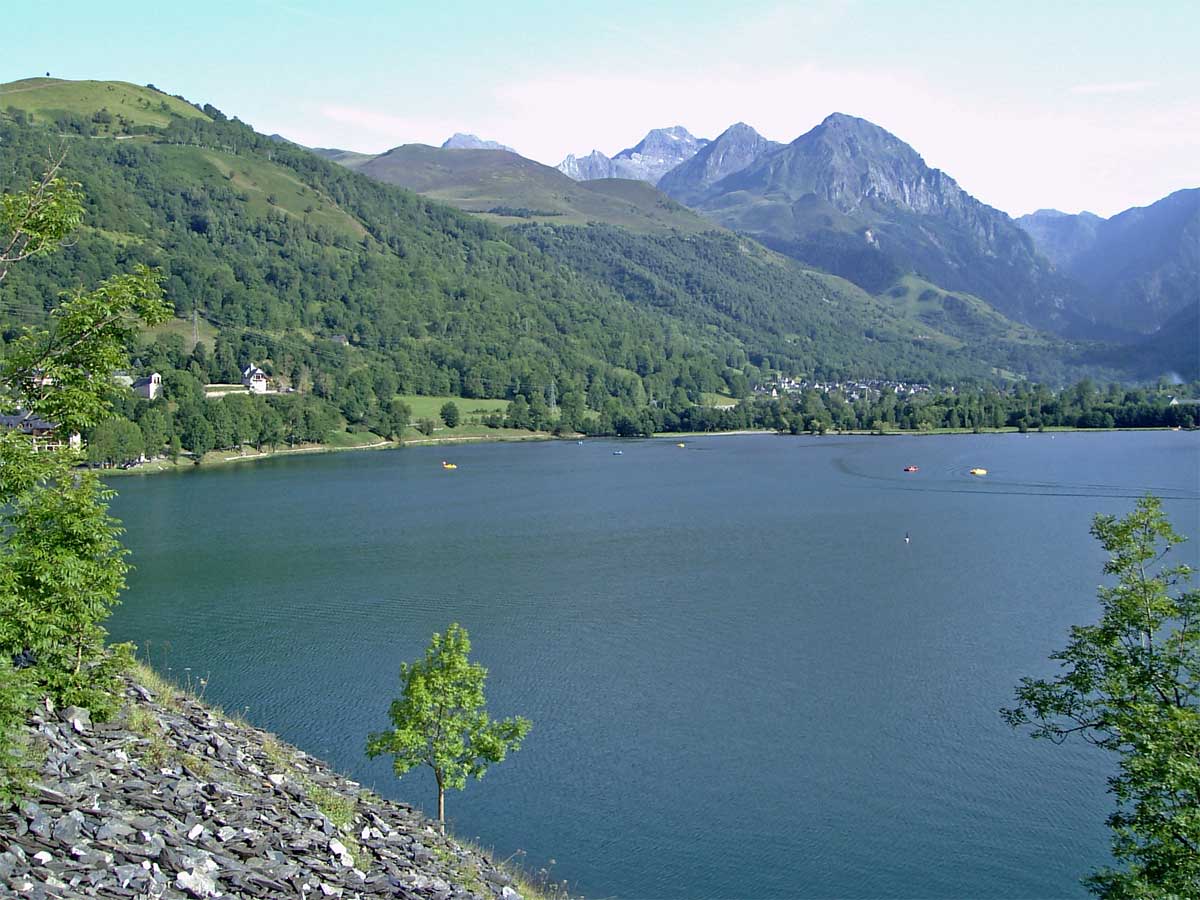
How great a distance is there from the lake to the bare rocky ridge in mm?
6776

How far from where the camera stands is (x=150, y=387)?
12750cm

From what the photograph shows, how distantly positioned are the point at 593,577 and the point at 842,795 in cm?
2863

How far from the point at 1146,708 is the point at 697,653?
25.3 m

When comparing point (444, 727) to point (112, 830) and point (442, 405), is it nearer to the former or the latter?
point (112, 830)

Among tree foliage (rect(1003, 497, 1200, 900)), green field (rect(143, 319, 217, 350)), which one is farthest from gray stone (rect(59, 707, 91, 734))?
green field (rect(143, 319, 217, 350))

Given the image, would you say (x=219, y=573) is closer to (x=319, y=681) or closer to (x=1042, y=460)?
(x=319, y=681)

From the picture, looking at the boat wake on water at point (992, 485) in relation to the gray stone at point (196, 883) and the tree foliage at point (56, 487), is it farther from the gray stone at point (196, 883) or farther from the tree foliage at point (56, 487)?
the gray stone at point (196, 883)

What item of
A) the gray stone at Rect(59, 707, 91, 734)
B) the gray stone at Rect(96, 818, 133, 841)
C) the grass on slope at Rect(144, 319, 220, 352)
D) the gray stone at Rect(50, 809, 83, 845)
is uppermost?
the grass on slope at Rect(144, 319, 220, 352)

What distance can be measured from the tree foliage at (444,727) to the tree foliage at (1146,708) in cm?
1120

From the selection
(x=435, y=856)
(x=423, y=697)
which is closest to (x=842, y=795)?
(x=423, y=697)

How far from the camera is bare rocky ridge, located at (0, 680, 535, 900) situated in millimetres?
12141

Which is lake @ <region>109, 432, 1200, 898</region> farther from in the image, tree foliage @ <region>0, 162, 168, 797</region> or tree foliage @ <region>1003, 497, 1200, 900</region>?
tree foliage @ <region>0, 162, 168, 797</region>

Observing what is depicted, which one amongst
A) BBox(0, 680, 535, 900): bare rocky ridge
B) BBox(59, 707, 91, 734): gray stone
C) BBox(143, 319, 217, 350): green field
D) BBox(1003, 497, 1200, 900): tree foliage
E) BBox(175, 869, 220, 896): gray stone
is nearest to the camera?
BBox(0, 680, 535, 900): bare rocky ridge

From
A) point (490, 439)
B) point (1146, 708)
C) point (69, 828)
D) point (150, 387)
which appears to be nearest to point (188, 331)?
point (150, 387)
